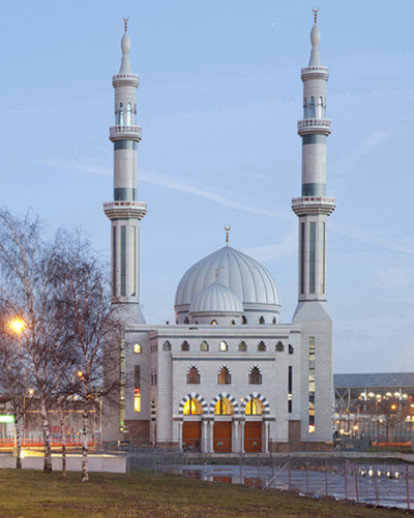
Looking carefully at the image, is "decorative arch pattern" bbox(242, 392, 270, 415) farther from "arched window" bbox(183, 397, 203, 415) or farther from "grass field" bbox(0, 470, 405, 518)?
"grass field" bbox(0, 470, 405, 518)

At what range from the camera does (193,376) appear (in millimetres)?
97625

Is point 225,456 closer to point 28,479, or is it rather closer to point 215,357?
point 215,357

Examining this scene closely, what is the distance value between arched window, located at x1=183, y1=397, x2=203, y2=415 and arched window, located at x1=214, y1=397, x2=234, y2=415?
1584mm

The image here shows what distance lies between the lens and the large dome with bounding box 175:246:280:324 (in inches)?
4444

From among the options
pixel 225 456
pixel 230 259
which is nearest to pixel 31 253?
pixel 225 456

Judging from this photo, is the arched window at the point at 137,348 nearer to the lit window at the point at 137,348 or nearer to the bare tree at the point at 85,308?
the lit window at the point at 137,348

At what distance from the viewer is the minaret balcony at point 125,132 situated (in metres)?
105

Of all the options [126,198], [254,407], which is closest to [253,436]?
[254,407]

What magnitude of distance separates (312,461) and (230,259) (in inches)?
1259

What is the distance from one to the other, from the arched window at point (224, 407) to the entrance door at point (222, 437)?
113 centimetres

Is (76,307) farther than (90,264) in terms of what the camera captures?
No

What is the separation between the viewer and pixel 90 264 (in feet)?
165

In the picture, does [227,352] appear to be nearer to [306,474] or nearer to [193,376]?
[193,376]

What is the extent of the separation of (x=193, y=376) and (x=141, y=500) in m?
60.5
